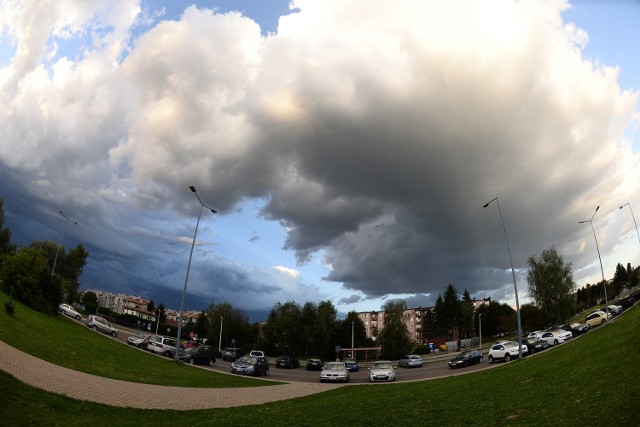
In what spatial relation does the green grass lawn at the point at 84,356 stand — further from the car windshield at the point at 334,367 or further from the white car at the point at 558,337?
the white car at the point at 558,337

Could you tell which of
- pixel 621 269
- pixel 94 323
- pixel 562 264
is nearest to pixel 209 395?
pixel 94 323

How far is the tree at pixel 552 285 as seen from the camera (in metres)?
71.8

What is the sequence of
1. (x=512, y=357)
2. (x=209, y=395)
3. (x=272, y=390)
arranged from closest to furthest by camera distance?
(x=209, y=395) → (x=272, y=390) → (x=512, y=357)

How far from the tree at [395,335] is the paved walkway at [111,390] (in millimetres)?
60309

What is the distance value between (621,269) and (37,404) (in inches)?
7211

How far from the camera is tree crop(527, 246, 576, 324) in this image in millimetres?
71812

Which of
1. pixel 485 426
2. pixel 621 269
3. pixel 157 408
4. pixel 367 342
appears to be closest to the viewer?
pixel 485 426

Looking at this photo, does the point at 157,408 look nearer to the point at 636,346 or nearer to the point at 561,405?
the point at 561,405

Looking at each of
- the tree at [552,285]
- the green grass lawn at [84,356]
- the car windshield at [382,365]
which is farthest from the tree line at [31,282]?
the tree at [552,285]

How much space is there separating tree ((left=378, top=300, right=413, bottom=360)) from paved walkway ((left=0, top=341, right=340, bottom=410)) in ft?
198

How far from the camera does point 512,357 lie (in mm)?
35281

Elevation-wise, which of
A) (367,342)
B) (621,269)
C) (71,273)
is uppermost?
(621,269)

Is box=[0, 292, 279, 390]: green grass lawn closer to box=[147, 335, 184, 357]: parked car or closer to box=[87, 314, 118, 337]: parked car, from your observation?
box=[147, 335, 184, 357]: parked car

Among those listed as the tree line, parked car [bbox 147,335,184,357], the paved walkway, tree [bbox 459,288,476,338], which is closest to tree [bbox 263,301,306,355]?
parked car [bbox 147,335,184,357]
